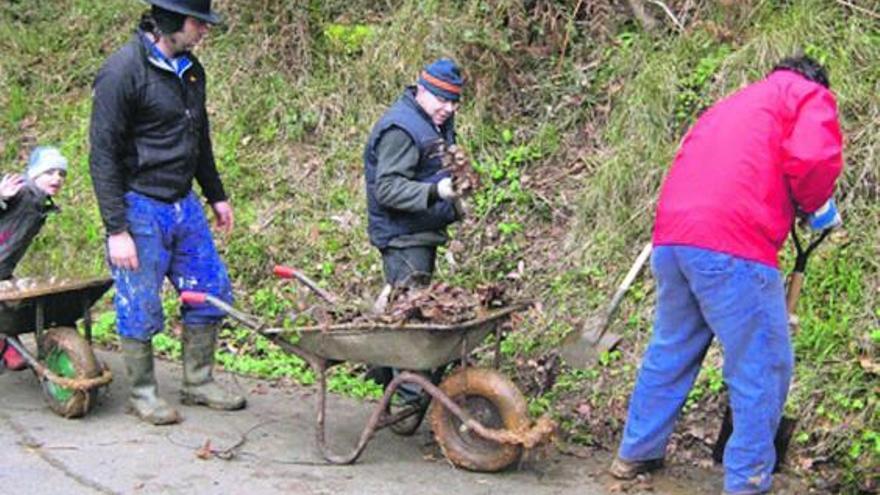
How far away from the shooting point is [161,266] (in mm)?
6168

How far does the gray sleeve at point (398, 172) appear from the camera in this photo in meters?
5.73

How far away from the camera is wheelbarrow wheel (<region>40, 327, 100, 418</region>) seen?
20.5 ft

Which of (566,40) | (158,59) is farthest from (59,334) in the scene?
(566,40)

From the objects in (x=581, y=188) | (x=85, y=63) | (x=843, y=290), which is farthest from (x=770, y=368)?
(x=85, y=63)

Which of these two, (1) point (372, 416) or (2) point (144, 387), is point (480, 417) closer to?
(1) point (372, 416)

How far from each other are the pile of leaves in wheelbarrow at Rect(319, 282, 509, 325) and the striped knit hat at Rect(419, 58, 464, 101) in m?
1.01

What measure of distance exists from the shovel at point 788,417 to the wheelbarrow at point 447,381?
0.94 m

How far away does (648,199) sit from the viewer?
7.52 m

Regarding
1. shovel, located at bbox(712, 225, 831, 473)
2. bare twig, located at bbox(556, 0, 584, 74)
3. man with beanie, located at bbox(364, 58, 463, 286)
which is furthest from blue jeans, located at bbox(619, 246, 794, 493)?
bare twig, located at bbox(556, 0, 584, 74)

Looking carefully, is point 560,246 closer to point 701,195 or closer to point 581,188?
point 581,188

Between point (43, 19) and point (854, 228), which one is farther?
point (43, 19)

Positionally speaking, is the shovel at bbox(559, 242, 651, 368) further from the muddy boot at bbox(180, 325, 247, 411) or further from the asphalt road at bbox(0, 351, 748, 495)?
the muddy boot at bbox(180, 325, 247, 411)

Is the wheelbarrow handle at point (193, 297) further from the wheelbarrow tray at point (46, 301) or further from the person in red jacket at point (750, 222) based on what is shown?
the person in red jacket at point (750, 222)

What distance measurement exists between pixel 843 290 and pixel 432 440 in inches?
96.4
